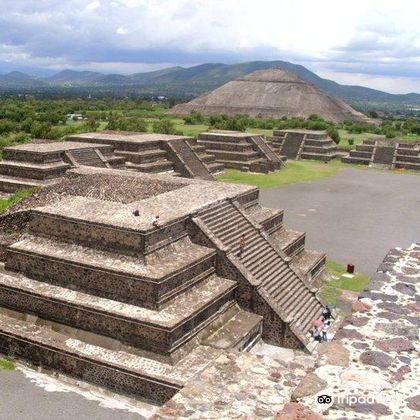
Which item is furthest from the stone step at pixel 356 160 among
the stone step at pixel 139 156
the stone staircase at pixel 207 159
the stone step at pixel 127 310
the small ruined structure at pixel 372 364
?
the small ruined structure at pixel 372 364

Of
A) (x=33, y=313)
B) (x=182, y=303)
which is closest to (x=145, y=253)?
(x=182, y=303)

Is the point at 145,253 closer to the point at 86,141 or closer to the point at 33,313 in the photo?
the point at 33,313

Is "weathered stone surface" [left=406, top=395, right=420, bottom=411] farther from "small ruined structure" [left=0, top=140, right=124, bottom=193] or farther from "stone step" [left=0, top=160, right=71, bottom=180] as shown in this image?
"stone step" [left=0, top=160, right=71, bottom=180]

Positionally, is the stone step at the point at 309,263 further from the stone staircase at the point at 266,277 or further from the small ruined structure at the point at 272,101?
the small ruined structure at the point at 272,101

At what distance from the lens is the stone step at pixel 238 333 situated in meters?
10.2

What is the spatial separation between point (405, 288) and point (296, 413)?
10.3ft

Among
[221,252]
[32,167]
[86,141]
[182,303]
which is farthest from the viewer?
[86,141]

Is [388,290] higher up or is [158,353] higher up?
[388,290]

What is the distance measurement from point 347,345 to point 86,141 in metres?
23.7

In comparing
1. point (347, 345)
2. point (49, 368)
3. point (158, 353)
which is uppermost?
point (347, 345)

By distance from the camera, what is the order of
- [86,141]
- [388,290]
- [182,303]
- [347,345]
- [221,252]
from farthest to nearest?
[86,141], [221,252], [182,303], [388,290], [347,345]

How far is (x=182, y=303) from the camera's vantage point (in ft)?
33.7

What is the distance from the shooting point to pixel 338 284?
15164mm

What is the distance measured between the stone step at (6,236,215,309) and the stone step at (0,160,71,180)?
9.03 metres
